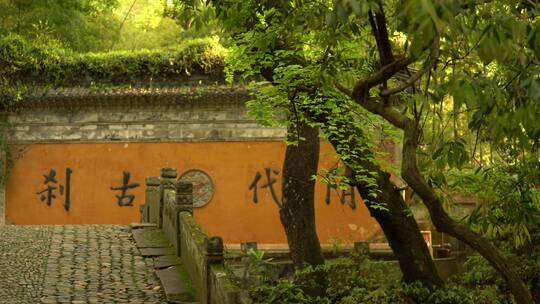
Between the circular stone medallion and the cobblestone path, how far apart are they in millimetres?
4449

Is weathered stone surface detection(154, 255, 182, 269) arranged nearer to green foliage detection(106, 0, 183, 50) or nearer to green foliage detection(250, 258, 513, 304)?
green foliage detection(250, 258, 513, 304)

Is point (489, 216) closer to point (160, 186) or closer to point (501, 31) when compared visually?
point (501, 31)

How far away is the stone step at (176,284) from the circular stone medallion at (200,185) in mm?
7474

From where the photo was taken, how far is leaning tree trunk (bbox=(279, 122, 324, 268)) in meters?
11.5

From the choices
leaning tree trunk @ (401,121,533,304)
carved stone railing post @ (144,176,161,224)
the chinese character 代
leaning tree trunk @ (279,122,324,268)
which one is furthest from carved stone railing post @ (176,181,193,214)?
the chinese character 代

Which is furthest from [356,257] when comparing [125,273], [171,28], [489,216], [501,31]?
[171,28]

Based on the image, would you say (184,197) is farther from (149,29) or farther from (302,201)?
(149,29)

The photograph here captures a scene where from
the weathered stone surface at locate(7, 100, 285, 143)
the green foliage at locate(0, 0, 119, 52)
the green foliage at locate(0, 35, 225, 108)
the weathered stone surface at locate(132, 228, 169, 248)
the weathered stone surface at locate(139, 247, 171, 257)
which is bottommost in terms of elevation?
the weathered stone surface at locate(139, 247, 171, 257)

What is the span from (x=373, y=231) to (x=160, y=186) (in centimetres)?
670

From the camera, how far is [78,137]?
60.4ft

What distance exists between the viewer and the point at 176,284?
9695 millimetres

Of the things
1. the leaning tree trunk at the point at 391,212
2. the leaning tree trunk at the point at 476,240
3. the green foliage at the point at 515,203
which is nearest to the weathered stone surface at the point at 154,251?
the leaning tree trunk at the point at 391,212

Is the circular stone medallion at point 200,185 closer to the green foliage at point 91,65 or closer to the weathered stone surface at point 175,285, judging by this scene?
the green foliage at point 91,65

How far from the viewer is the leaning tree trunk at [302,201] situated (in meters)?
11.5
